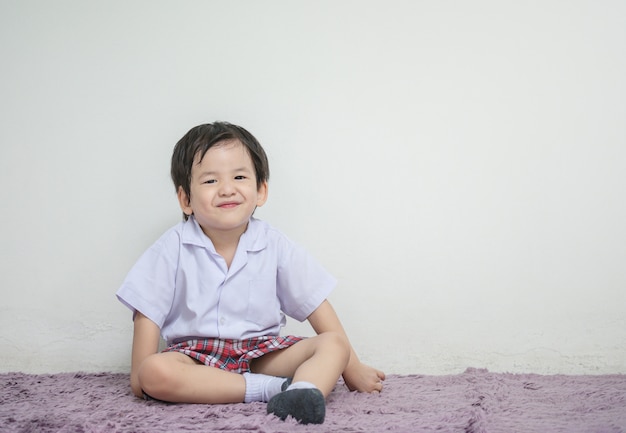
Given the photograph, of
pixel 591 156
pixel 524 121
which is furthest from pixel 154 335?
pixel 591 156

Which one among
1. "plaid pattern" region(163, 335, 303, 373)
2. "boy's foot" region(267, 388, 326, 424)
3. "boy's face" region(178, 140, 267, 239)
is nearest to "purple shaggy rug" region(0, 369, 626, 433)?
"boy's foot" region(267, 388, 326, 424)

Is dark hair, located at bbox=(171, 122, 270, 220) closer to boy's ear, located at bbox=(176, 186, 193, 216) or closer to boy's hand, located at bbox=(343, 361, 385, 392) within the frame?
boy's ear, located at bbox=(176, 186, 193, 216)

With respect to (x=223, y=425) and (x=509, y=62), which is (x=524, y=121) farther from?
(x=223, y=425)

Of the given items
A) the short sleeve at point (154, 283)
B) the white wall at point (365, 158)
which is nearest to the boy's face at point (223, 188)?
the short sleeve at point (154, 283)

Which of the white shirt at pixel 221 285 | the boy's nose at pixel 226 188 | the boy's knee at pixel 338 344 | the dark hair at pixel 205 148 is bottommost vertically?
the boy's knee at pixel 338 344

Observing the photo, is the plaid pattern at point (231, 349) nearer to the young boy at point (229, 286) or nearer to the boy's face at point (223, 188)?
the young boy at point (229, 286)

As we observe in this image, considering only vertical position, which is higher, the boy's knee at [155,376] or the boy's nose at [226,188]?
the boy's nose at [226,188]

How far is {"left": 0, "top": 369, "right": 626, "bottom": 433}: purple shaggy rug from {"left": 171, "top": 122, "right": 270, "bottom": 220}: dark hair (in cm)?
50

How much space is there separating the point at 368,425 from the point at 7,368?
1.07 meters

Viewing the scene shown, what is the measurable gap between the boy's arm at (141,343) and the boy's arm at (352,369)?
0.36 meters

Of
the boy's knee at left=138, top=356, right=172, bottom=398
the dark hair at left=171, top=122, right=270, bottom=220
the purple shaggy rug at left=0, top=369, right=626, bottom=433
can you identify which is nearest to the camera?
the purple shaggy rug at left=0, top=369, right=626, bottom=433

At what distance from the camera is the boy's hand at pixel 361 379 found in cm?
145

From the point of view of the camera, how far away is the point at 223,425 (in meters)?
1.10

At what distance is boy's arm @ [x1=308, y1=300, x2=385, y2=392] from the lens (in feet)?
4.76
